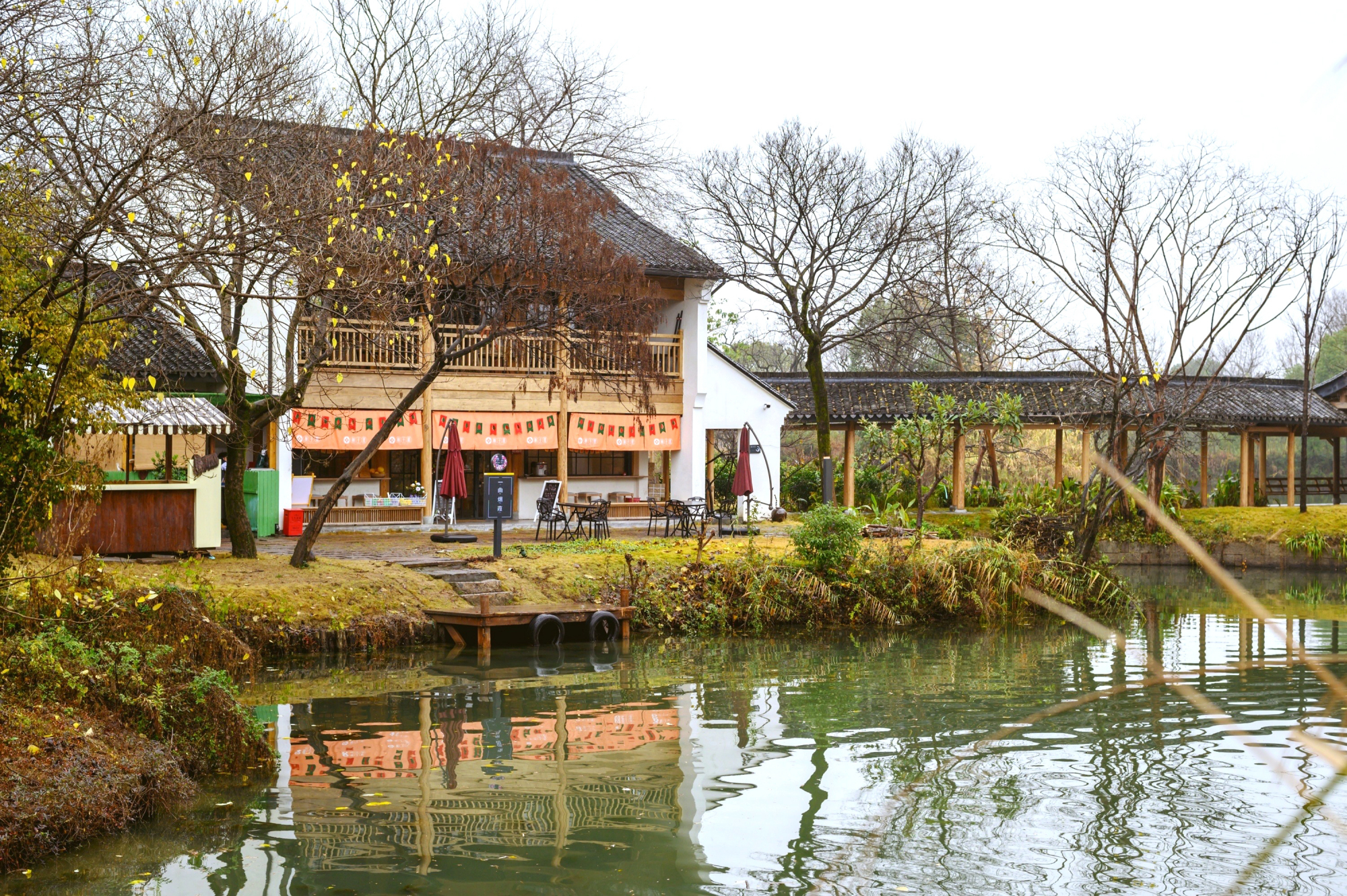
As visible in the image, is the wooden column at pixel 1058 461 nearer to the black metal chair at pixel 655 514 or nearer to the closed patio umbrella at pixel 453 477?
the black metal chair at pixel 655 514

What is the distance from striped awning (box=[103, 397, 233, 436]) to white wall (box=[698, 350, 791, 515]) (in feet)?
35.6

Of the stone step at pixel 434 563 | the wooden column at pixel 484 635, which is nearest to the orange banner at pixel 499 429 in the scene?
the stone step at pixel 434 563

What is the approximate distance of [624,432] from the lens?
23.0 metres

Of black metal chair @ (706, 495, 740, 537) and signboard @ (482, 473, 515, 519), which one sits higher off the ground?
signboard @ (482, 473, 515, 519)

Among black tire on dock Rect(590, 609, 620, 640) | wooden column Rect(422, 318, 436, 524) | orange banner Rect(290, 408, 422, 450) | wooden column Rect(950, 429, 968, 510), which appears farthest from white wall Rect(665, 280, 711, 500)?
black tire on dock Rect(590, 609, 620, 640)

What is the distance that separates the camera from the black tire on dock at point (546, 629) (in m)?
14.1

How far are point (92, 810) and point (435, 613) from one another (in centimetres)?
706

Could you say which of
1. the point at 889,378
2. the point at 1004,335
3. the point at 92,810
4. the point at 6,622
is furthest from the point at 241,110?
the point at 1004,335

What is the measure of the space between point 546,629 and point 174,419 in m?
5.06

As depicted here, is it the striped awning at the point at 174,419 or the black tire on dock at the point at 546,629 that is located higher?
the striped awning at the point at 174,419

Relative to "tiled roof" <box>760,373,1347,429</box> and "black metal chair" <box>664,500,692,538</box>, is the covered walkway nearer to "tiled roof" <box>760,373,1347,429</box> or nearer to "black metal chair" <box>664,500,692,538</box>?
"tiled roof" <box>760,373,1347,429</box>

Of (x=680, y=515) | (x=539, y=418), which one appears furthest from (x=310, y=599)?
(x=539, y=418)

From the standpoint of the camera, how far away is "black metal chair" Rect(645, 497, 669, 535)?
66.5 feet

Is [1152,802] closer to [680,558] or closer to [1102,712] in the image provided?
[1102,712]
